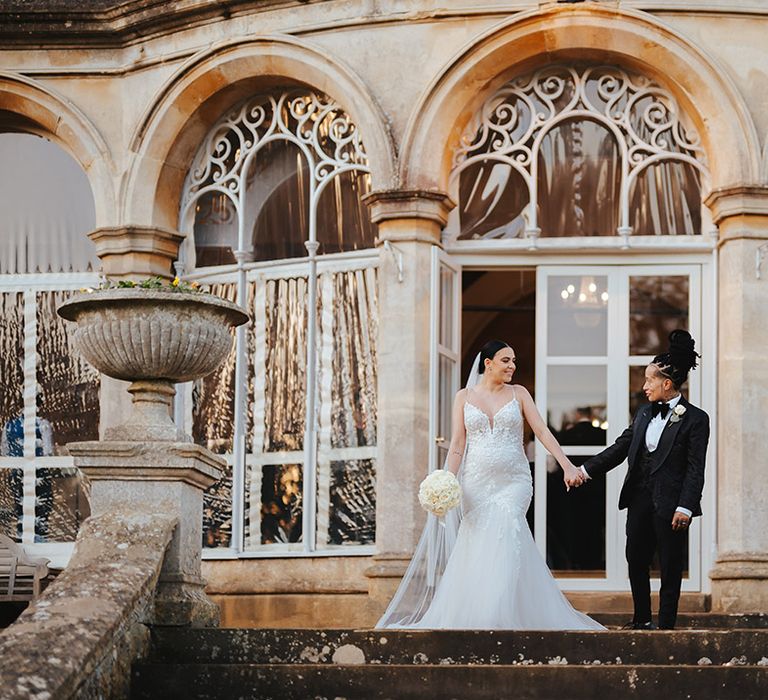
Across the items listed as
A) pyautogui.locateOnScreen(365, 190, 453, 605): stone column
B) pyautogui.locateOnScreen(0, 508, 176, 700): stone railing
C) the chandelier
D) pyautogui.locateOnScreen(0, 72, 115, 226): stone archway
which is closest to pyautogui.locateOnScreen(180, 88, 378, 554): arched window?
pyautogui.locateOnScreen(365, 190, 453, 605): stone column

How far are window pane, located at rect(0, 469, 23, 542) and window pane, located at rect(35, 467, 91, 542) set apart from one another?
0.15 m

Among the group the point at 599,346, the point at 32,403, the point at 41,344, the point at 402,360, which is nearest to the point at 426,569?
the point at 402,360

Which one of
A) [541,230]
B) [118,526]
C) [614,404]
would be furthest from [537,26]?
[118,526]

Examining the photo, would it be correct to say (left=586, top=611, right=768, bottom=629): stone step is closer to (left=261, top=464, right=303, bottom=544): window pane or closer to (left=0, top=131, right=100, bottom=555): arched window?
(left=261, top=464, right=303, bottom=544): window pane

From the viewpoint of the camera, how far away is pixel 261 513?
13.6 meters

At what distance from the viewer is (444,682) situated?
823cm

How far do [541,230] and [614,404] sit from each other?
54.2 inches

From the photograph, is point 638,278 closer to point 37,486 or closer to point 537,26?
point 537,26

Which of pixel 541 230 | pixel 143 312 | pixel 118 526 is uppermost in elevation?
pixel 541 230

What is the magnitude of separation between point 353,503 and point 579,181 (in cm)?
287

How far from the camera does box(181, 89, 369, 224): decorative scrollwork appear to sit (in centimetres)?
1366

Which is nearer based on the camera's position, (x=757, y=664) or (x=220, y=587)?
(x=757, y=664)

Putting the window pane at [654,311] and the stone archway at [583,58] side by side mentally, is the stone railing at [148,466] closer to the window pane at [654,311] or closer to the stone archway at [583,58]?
the stone archway at [583,58]

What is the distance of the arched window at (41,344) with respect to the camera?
569 inches
